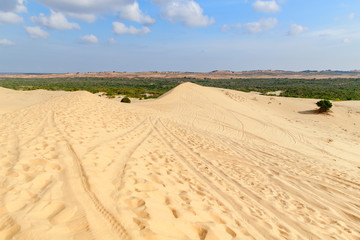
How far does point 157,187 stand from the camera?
3.81 m

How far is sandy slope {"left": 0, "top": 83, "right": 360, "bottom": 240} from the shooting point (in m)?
2.59

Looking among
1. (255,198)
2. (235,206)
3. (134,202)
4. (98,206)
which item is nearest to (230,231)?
(235,206)

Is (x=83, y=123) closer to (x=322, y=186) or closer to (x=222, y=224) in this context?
(x=222, y=224)

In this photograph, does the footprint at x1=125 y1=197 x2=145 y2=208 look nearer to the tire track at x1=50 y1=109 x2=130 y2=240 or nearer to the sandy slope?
the sandy slope

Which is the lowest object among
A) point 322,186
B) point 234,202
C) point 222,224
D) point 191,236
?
point 322,186

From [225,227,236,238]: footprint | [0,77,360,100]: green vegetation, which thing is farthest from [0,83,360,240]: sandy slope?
[0,77,360,100]: green vegetation

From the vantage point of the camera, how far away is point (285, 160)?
7512mm

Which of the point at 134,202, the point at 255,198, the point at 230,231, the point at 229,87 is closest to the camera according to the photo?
the point at 230,231

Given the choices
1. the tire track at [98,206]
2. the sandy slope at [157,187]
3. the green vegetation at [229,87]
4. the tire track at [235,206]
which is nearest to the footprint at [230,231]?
the sandy slope at [157,187]

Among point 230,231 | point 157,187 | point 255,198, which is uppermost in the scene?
point 157,187

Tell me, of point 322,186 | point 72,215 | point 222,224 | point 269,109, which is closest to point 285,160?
point 322,186

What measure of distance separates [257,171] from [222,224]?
3.35 meters

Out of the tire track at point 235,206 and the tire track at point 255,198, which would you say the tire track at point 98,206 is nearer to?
the tire track at point 235,206

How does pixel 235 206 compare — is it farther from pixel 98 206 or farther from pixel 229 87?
pixel 229 87
